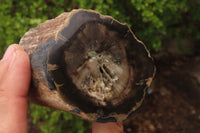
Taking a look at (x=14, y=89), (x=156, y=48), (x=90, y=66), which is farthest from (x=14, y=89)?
(x=156, y=48)

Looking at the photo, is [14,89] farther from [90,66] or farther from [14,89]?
[90,66]

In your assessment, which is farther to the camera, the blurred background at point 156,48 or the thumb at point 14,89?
the blurred background at point 156,48

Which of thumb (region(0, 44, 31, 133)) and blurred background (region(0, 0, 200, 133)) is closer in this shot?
thumb (region(0, 44, 31, 133))

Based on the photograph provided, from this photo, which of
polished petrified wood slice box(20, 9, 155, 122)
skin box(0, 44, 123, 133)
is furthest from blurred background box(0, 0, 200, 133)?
skin box(0, 44, 123, 133)

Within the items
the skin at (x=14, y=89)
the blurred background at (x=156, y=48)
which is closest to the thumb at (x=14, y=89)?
the skin at (x=14, y=89)

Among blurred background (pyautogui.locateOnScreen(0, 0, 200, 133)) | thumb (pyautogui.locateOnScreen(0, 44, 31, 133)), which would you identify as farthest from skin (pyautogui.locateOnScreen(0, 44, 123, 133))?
blurred background (pyautogui.locateOnScreen(0, 0, 200, 133))

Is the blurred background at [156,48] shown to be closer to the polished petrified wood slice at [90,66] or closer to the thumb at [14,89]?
the polished petrified wood slice at [90,66]

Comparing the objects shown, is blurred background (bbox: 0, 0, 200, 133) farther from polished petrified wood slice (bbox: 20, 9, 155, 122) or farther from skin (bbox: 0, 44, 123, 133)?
skin (bbox: 0, 44, 123, 133)
